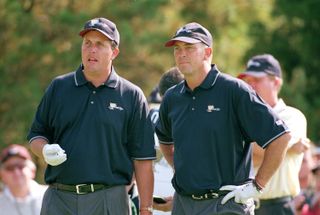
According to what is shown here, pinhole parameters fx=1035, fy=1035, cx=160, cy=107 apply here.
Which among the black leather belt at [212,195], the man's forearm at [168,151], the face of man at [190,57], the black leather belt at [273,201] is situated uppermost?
the face of man at [190,57]

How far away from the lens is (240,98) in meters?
7.58

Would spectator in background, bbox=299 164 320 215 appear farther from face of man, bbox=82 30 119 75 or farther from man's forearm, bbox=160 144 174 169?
face of man, bbox=82 30 119 75

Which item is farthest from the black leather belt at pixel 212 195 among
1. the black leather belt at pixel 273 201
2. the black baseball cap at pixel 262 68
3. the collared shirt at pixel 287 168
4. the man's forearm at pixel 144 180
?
the black baseball cap at pixel 262 68

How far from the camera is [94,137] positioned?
309 inches

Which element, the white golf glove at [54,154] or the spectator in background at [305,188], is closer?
the white golf glove at [54,154]

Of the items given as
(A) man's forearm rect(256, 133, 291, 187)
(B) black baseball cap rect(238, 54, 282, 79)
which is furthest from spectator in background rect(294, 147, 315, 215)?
(A) man's forearm rect(256, 133, 291, 187)

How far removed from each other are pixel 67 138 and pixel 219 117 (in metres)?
1.19

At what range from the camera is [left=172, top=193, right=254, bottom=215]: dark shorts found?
7.55 m

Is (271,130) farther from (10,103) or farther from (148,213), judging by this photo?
(10,103)

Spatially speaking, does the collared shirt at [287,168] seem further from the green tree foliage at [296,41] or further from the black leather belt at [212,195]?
the green tree foliage at [296,41]

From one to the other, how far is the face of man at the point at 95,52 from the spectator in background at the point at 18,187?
2567mm

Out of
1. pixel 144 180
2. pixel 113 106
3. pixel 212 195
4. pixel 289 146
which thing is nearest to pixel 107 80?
pixel 113 106

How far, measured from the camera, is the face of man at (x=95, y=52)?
791 centimetres

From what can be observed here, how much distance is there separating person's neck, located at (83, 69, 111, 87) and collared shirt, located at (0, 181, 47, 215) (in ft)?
8.43
